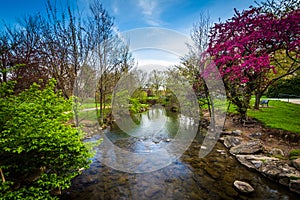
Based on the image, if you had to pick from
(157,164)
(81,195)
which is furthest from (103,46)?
(81,195)

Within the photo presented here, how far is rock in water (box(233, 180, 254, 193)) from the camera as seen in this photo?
3312 millimetres

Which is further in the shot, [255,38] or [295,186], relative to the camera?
[255,38]

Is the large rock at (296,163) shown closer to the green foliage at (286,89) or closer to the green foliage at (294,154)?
the green foliage at (294,154)

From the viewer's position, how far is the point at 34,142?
7.25ft

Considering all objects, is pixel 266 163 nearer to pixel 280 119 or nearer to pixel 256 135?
pixel 256 135

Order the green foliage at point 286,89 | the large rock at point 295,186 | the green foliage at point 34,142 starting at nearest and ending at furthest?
the green foliage at point 34,142 < the large rock at point 295,186 < the green foliage at point 286,89

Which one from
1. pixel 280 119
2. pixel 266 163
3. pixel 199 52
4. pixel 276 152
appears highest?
pixel 199 52

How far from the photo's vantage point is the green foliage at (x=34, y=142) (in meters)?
2.17

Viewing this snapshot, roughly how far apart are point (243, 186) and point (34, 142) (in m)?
4.08

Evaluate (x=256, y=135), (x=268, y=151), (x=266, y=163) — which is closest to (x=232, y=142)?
(x=256, y=135)

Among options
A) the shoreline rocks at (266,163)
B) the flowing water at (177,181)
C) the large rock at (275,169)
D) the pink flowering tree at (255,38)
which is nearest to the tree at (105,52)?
the flowing water at (177,181)

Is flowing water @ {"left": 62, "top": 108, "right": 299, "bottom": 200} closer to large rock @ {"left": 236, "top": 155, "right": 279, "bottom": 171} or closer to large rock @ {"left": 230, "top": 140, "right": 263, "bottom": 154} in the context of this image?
large rock @ {"left": 236, "top": 155, "right": 279, "bottom": 171}

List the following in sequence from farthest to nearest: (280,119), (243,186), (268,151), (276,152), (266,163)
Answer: (280,119)
(268,151)
(276,152)
(266,163)
(243,186)

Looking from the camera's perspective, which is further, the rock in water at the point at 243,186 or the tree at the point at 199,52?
the tree at the point at 199,52
